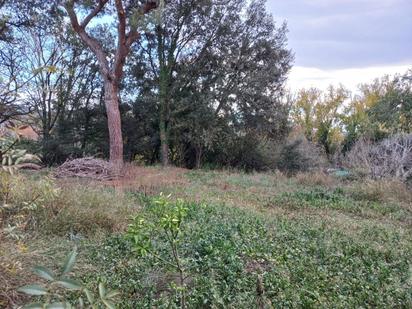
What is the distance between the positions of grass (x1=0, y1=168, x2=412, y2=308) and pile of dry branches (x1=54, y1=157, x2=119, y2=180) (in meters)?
3.66

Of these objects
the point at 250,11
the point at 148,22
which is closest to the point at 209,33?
the point at 250,11

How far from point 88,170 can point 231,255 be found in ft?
23.7

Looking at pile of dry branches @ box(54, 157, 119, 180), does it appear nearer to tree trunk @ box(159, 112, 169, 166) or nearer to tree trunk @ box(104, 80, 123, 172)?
tree trunk @ box(104, 80, 123, 172)

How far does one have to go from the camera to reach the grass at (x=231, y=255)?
2.61m

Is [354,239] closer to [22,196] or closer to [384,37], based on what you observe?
[22,196]

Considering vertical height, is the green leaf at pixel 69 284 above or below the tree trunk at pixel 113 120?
below

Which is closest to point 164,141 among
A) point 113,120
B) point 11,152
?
point 113,120

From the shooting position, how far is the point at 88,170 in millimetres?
9633

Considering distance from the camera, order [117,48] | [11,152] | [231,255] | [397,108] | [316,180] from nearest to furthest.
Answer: [11,152]
[231,255]
[316,180]
[117,48]
[397,108]

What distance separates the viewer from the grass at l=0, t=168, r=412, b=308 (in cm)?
261

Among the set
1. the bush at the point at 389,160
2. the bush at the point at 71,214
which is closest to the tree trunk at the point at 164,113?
the bush at the point at 389,160

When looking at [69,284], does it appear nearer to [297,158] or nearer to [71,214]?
[71,214]

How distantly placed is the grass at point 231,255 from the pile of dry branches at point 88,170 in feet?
12.0

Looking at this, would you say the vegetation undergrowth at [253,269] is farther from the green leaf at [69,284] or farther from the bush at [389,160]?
the bush at [389,160]
